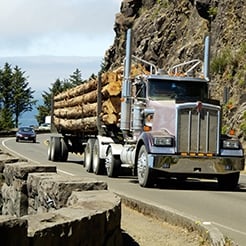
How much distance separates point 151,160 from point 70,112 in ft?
36.6

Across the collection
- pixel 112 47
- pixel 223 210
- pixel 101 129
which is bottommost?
pixel 223 210

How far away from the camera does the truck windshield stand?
18.5 m

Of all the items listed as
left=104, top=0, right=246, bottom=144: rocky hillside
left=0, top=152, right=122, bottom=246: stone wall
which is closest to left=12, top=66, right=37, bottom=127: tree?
left=104, top=0, right=246, bottom=144: rocky hillside

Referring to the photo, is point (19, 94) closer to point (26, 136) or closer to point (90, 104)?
point (26, 136)

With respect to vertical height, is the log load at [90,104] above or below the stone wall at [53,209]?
above

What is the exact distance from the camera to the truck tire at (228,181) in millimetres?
18300

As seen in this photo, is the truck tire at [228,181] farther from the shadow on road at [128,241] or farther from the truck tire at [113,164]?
the shadow on road at [128,241]

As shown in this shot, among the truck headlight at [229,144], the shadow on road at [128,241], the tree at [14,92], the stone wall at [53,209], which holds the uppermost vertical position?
the tree at [14,92]

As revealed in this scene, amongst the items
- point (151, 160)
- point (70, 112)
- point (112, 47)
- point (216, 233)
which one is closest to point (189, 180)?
point (151, 160)

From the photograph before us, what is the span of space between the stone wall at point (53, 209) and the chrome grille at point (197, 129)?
22.2 feet

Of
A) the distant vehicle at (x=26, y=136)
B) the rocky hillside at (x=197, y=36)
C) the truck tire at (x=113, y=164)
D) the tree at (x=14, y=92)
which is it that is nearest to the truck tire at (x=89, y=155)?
the truck tire at (x=113, y=164)

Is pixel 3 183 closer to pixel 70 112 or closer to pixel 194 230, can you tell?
pixel 194 230

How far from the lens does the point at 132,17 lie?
72.9 meters

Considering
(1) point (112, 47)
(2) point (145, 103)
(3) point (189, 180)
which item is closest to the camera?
(2) point (145, 103)
